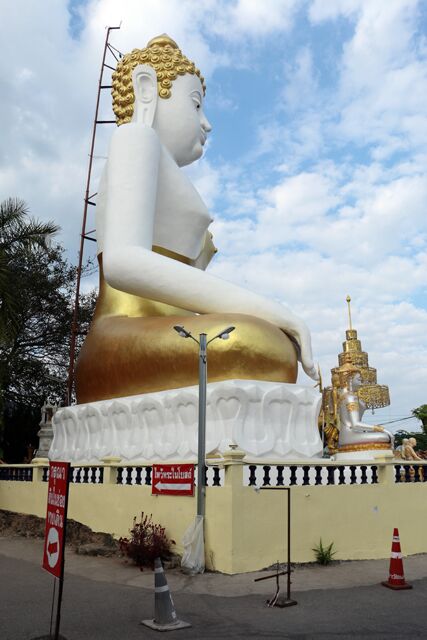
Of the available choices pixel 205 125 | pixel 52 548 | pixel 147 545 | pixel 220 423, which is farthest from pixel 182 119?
pixel 52 548

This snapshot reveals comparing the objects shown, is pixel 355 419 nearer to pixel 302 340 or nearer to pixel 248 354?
pixel 302 340

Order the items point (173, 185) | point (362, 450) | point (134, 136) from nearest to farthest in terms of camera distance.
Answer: point (134, 136)
point (173, 185)
point (362, 450)

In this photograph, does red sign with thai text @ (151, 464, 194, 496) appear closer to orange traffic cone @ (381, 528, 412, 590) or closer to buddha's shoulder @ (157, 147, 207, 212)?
orange traffic cone @ (381, 528, 412, 590)

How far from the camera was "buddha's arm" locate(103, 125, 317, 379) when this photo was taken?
11414mm

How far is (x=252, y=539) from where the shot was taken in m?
8.00

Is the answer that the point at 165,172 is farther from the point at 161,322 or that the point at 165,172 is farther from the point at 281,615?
the point at 281,615

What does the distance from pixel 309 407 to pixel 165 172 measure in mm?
6140

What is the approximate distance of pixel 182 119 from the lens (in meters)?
14.1

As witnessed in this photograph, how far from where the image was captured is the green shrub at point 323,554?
8.47m

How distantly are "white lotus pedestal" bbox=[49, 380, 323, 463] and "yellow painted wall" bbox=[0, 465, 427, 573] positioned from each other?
2.96 feet

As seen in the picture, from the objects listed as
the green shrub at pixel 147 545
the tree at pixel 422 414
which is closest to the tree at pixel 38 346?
the green shrub at pixel 147 545

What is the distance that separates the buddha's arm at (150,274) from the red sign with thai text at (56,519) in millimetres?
6343

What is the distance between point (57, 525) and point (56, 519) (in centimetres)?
7

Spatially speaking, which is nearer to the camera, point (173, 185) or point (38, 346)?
point (173, 185)
